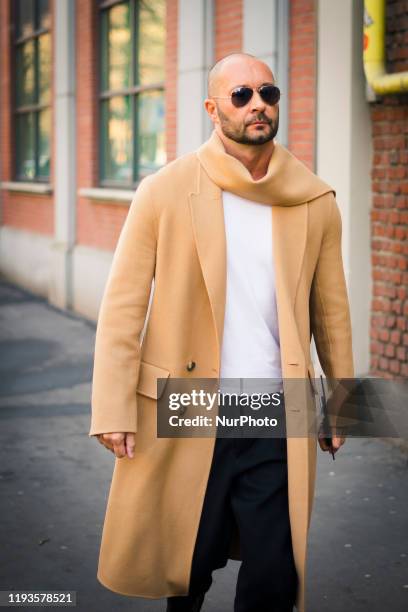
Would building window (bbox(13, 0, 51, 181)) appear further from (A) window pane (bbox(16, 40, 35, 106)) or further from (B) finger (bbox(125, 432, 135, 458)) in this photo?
(B) finger (bbox(125, 432, 135, 458))

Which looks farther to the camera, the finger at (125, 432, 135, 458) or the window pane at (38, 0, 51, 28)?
the window pane at (38, 0, 51, 28)

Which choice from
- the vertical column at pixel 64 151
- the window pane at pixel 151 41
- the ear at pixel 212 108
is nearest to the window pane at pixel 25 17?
the vertical column at pixel 64 151

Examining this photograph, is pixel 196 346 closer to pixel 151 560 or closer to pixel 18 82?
pixel 151 560

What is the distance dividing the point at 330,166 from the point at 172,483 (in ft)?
14.6

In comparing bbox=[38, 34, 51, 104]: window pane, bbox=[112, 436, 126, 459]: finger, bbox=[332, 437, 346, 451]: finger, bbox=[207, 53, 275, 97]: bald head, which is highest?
bbox=[38, 34, 51, 104]: window pane

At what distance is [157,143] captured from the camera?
1155 cm

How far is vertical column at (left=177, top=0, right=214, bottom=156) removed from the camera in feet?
31.4

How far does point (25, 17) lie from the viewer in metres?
16.2

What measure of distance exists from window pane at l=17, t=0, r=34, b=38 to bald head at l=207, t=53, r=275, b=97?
13.0 meters

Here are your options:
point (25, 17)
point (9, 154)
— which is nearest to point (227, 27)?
point (25, 17)

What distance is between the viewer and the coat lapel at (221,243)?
11.1ft

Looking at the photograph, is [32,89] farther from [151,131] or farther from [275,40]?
[275,40]

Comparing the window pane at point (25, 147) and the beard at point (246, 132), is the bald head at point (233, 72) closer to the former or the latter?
the beard at point (246, 132)

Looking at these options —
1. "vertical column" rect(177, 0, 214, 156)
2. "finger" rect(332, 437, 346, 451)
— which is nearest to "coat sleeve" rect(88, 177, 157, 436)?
"finger" rect(332, 437, 346, 451)
